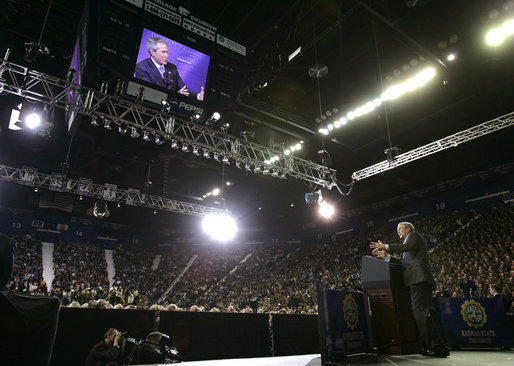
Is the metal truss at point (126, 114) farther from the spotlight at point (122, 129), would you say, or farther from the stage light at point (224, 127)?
the stage light at point (224, 127)

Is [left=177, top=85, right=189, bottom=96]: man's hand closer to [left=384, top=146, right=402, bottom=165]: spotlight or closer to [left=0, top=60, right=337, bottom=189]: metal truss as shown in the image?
[left=0, top=60, right=337, bottom=189]: metal truss

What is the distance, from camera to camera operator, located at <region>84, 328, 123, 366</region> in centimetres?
408

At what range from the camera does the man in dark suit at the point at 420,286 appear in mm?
3398

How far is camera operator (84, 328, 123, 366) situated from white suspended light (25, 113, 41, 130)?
594 centimetres

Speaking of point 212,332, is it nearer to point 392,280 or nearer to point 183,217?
point 392,280

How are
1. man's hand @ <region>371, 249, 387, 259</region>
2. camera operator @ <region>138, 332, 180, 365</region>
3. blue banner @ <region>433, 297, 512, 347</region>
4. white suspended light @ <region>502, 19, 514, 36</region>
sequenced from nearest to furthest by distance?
man's hand @ <region>371, 249, 387, 259</region> → camera operator @ <region>138, 332, 180, 365</region> → blue banner @ <region>433, 297, 512, 347</region> → white suspended light @ <region>502, 19, 514, 36</region>

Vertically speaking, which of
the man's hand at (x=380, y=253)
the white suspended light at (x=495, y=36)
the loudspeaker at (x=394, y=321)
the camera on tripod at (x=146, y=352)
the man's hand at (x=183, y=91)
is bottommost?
the camera on tripod at (x=146, y=352)

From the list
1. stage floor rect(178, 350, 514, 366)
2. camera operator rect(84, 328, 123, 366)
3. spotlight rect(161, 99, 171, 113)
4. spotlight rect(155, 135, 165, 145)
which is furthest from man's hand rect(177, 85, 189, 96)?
stage floor rect(178, 350, 514, 366)

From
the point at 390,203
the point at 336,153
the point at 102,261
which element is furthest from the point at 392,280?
the point at 102,261

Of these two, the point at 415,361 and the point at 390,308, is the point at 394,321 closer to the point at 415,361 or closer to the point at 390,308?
the point at 390,308

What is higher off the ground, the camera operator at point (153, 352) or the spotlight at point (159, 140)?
the spotlight at point (159, 140)

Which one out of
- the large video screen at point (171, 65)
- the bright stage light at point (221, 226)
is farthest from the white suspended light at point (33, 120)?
the bright stage light at point (221, 226)

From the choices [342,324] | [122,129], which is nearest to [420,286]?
[342,324]

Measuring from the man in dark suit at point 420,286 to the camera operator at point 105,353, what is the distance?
385cm
